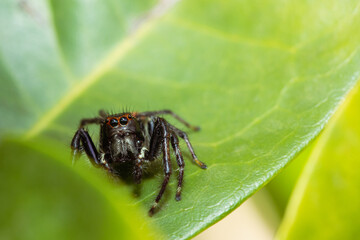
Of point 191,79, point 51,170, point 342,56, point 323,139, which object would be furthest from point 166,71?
point 51,170

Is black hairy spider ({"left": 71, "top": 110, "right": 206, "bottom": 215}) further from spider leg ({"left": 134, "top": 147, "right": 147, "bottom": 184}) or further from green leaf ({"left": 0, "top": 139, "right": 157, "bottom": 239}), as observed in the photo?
green leaf ({"left": 0, "top": 139, "right": 157, "bottom": 239})

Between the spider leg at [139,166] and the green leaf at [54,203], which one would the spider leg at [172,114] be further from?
the green leaf at [54,203]

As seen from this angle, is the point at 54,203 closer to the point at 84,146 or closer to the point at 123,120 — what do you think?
the point at 84,146

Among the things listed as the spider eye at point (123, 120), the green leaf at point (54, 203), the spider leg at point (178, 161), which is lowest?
the green leaf at point (54, 203)

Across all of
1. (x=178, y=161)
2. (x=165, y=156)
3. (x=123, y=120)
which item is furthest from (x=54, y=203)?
(x=123, y=120)

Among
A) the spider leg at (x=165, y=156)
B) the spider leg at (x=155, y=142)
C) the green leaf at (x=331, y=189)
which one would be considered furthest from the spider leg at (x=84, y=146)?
the green leaf at (x=331, y=189)

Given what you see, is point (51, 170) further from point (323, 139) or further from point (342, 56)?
point (342, 56)
